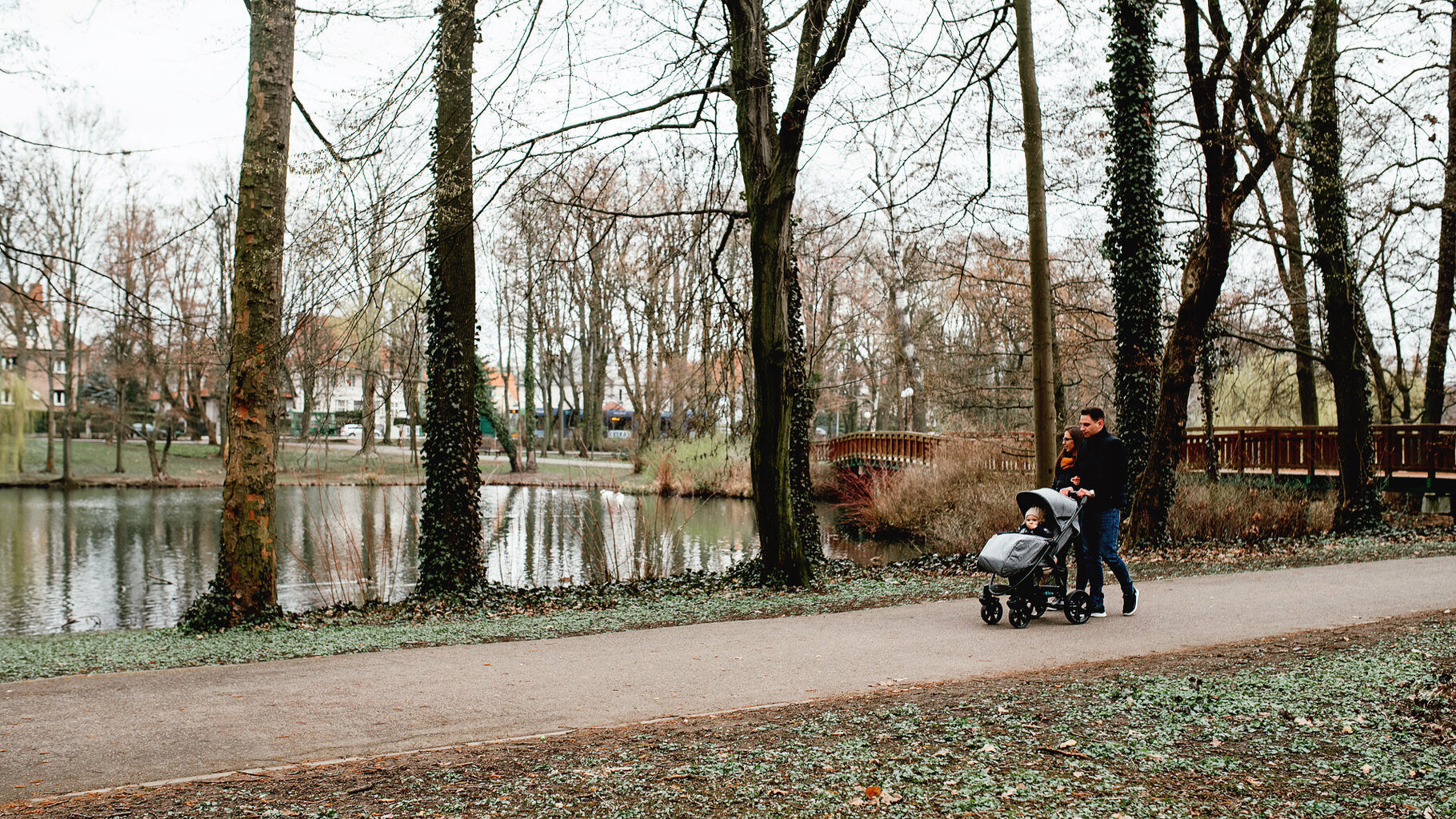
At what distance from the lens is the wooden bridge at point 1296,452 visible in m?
21.7

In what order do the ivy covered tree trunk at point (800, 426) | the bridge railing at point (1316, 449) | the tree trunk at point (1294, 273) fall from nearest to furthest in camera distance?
the ivy covered tree trunk at point (800, 426)
the bridge railing at point (1316, 449)
the tree trunk at point (1294, 273)

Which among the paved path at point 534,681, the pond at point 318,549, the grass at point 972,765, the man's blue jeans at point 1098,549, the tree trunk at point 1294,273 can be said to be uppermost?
the tree trunk at point 1294,273

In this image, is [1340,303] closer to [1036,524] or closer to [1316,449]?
[1316,449]

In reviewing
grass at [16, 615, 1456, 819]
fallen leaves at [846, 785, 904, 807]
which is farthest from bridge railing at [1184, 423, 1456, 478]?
fallen leaves at [846, 785, 904, 807]

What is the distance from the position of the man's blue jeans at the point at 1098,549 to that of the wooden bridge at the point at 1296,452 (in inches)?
530

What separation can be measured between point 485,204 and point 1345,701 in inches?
353

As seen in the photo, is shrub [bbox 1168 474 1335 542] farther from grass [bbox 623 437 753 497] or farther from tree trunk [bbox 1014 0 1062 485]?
grass [bbox 623 437 753 497]

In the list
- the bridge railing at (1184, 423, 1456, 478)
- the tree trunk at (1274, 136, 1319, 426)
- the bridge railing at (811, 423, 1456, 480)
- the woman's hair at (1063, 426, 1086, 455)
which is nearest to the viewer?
the woman's hair at (1063, 426, 1086, 455)

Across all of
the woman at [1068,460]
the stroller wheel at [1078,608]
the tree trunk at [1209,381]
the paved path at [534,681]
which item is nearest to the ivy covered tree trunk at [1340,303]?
the tree trunk at [1209,381]

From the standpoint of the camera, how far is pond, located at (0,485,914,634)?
1448cm

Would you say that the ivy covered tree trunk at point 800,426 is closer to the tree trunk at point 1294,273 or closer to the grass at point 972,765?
the grass at point 972,765

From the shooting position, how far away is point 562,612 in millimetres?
11148

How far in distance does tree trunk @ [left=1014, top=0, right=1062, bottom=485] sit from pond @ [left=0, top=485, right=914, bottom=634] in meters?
5.43

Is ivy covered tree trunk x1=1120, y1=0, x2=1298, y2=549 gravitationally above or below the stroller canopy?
above
